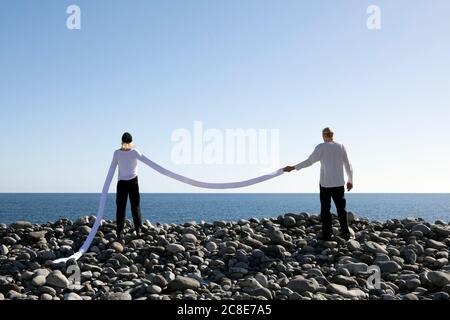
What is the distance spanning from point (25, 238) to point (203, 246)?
407 cm

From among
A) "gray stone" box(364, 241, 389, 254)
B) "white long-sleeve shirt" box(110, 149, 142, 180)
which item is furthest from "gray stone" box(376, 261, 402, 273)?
"white long-sleeve shirt" box(110, 149, 142, 180)

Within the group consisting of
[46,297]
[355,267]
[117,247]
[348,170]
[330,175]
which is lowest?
[46,297]

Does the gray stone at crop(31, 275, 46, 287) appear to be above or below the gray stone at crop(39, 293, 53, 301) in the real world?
above

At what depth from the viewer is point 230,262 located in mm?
8062

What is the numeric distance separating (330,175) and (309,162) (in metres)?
0.53

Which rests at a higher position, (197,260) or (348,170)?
(348,170)

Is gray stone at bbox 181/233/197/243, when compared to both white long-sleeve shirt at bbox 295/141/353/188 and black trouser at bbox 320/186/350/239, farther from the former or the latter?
A: white long-sleeve shirt at bbox 295/141/353/188

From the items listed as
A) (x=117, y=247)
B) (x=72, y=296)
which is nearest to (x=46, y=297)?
(x=72, y=296)

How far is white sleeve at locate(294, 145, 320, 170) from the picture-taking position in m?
9.12

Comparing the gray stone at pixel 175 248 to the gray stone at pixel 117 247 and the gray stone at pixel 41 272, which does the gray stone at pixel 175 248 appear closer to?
the gray stone at pixel 117 247

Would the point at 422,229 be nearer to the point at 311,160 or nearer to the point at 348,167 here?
the point at 348,167
